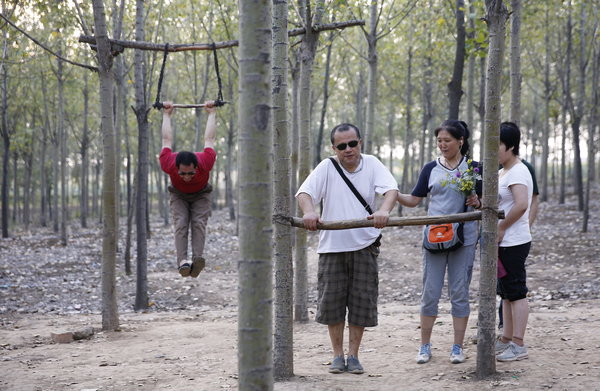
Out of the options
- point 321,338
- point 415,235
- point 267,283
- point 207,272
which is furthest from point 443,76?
point 267,283

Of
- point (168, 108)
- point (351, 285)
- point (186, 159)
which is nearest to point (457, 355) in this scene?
point (351, 285)

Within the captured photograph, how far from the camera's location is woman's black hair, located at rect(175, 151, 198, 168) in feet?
19.5

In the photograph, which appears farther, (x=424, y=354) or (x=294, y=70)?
(x=294, y=70)

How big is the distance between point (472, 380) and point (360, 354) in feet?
4.38

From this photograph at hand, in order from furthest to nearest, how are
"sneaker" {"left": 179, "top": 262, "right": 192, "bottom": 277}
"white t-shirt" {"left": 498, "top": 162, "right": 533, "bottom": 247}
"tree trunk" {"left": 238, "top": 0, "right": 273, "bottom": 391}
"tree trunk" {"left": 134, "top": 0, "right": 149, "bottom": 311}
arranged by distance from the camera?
"tree trunk" {"left": 134, "top": 0, "right": 149, "bottom": 311} < "sneaker" {"left": 179, "top": 262, "right": 192, "bottom": 277} < "white t-shirt" {"left": 498, "top": 162, "right": 533, "bottom": 247} < "tree trunk" {"left": 238, "top": 0, "right": 273, "bottom": 391}

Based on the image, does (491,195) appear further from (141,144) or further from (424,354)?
(141,144)

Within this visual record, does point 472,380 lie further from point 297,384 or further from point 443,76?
point 443,76

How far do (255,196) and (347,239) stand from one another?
6.29 ft

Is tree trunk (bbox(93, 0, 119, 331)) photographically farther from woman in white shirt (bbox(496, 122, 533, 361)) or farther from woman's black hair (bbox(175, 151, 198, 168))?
woman in white shirt (bbox(496, 122, 533, 361))

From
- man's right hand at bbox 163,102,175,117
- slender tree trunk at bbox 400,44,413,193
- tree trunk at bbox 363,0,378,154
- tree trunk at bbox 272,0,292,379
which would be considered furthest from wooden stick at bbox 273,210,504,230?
slender tree trunk at bbox 400,44,413,193

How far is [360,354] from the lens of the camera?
17.6 feet

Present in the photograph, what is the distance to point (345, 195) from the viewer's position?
4.42 meters

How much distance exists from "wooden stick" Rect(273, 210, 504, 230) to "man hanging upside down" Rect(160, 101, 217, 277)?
1.89 metres

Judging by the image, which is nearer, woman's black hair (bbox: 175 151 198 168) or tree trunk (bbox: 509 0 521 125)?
woman's black hair (bbox: 175 151 198 168)
